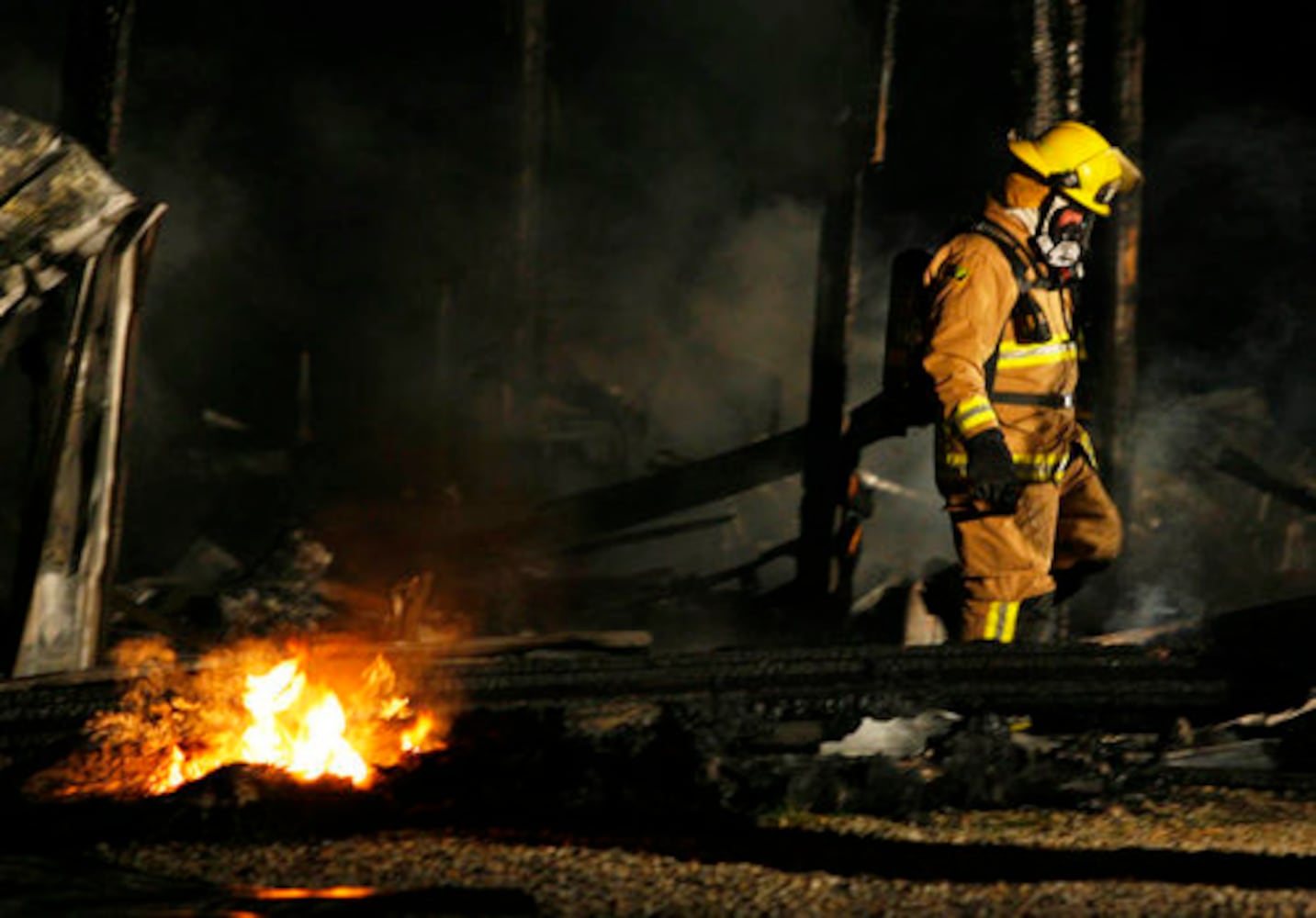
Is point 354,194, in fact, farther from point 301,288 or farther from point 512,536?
point 512,536

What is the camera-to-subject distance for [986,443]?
5379 millimetres

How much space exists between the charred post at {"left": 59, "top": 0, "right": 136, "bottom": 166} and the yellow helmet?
3.83 metres

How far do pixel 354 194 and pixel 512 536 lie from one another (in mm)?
6239

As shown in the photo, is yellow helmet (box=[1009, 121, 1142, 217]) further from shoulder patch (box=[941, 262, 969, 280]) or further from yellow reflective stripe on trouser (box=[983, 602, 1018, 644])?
yellow reflective stripe on trouser (box=[983, 602, 1018, 644])

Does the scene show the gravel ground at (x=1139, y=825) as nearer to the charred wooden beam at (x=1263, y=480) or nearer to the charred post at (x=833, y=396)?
the charred post at (x=833, y=396)

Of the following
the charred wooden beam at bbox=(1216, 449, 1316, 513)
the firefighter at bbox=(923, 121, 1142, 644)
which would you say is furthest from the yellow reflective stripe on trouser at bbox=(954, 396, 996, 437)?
the charred wooden beam at bbox=(1216, 449, 1316, 513)

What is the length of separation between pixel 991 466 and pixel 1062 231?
100cm

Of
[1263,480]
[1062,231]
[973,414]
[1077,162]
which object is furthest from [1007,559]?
[1263,480]

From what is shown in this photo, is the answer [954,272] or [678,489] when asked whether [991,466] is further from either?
[678,489]

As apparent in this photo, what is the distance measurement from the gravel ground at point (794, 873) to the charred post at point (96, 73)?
3.75 m

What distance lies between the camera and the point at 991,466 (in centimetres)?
537

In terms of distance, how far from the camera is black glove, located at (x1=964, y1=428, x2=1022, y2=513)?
17.6 ft

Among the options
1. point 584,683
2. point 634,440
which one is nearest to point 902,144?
point 634,440

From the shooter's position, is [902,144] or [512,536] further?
[902,144]
